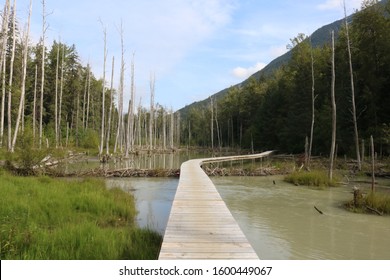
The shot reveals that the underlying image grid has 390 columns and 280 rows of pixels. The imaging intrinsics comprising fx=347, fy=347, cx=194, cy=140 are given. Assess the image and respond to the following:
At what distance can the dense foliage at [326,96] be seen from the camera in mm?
24438

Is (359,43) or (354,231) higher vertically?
(359,43)

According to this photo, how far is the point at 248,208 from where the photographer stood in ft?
34.3

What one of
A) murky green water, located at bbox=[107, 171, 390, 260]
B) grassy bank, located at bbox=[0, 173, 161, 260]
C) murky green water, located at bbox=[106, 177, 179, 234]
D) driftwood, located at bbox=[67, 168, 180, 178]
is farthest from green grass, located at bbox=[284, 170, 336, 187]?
grassy bank, located at bbox=[0, 173, 161, 260]

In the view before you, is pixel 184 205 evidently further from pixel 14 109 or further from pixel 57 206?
pixel 14 109

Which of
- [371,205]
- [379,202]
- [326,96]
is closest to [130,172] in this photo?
[371,205]

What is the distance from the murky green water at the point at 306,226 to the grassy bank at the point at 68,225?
2.50m

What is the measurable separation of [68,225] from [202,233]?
2.60m

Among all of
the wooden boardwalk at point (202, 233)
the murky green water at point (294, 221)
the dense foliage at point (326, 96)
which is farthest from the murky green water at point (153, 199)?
the dense foliage at point (326, 96)

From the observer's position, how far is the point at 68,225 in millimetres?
6418

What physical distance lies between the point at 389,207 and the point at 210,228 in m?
6.44

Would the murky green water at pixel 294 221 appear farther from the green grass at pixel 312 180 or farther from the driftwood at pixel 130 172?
the driftwood at pixel 130 172

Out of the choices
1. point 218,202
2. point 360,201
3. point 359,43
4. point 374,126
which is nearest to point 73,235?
point 218,202

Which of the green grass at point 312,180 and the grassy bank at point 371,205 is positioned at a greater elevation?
→ the green grass at point 312,180

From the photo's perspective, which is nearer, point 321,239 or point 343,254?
point 343,254
